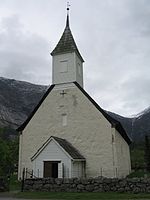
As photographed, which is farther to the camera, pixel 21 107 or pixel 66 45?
pixel 21 107

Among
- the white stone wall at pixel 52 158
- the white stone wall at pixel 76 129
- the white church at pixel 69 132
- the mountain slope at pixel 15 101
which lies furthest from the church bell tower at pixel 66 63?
the mountain slope at pixel 15 101

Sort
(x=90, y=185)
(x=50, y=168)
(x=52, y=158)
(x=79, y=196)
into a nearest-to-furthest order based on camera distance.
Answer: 1. (x=79, y=196)
2. (x=90, y=185)
3. (x=52, y=158)
4. (x=50, y=168)

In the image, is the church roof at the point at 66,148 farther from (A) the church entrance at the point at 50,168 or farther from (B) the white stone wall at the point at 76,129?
(A) the church entrance at the point at 50,168

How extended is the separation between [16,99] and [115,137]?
145322 mm

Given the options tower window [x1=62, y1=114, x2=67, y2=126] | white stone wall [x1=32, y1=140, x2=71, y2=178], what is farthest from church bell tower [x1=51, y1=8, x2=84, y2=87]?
white stone wall [x1=32, y1=140, x2=71, y2=178]

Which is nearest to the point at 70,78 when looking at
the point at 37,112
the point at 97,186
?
the point at 37,112

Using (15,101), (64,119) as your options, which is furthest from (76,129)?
(15,101)

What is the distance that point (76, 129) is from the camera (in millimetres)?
29828

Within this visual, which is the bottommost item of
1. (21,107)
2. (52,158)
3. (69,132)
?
(52,158)

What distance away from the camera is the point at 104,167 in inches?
1093

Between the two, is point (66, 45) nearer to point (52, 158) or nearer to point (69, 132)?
point (69, 132)

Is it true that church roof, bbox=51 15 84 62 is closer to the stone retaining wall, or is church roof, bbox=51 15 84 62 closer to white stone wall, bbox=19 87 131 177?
white stone wall, bbox=19 87 131 177

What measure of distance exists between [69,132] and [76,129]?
0.78m

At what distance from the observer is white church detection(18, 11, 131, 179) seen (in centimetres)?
2720
